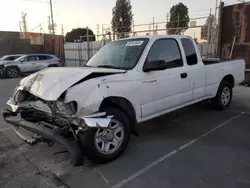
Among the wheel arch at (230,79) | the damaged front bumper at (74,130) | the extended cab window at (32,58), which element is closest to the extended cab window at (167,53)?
the damaged front bumper at (74,130)

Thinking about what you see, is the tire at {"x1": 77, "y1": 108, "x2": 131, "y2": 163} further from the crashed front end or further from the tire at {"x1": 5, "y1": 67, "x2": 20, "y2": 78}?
the tire at {"x1": 5, "y1": 67, "x2": 20, "y2": 78}

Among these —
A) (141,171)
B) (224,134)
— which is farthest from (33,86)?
(224,134)

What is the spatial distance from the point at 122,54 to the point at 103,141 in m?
1.71

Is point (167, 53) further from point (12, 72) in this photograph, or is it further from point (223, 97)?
point (12, 72)

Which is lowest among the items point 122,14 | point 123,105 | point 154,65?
point 123,105

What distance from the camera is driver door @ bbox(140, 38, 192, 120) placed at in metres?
4.14

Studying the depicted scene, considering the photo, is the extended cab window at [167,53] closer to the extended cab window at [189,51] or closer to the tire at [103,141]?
the extended cab window at [189,51]

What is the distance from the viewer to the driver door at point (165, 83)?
13.6ft

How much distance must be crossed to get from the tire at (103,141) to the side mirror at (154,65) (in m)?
0.93

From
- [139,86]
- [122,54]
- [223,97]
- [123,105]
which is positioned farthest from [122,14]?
[123,105]

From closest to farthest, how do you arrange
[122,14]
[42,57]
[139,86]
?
[139,86] → [42,57] → [122,14]

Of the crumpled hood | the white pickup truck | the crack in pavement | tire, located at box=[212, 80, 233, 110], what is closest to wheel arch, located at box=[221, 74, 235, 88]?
tire, located at box=[212, 80, 233, 110]

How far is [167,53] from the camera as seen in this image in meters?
4.66

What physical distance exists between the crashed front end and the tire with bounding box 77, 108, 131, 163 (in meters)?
0.10
